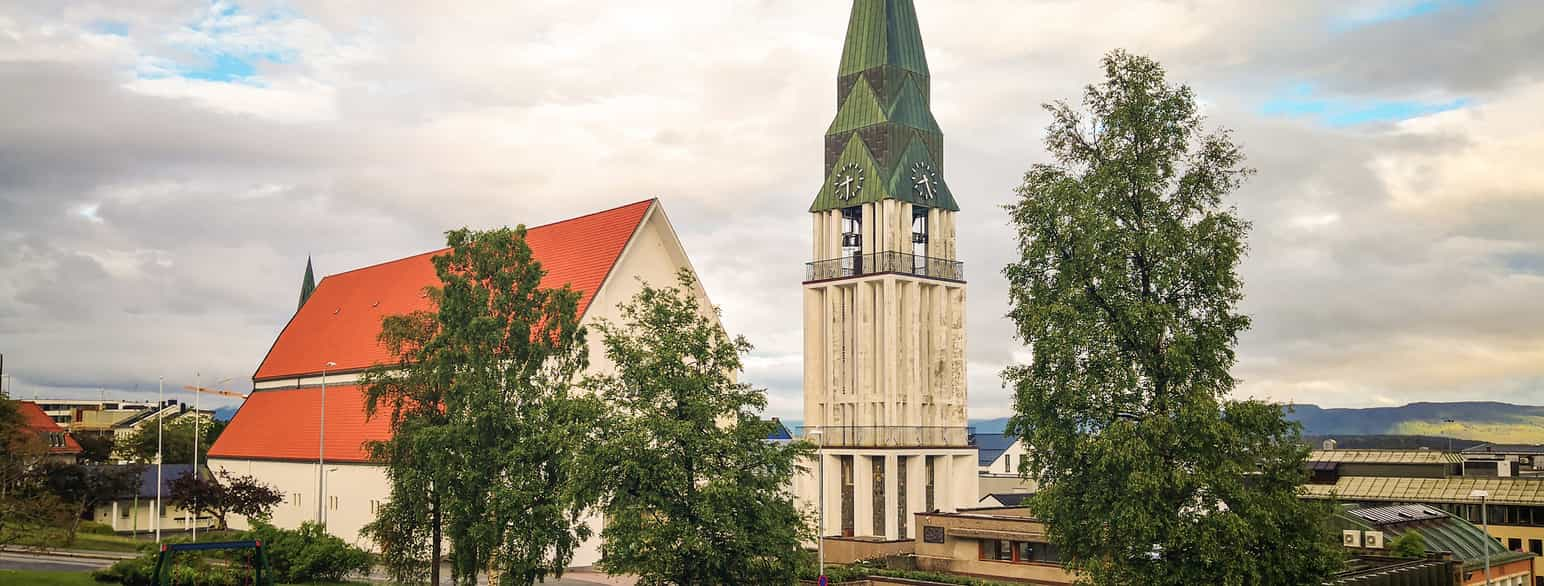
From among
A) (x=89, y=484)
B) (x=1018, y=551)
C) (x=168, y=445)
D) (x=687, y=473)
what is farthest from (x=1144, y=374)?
(x=168, y=445)

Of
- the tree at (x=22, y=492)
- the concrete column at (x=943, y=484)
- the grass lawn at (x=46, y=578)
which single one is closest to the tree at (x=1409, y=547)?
the concrete column at (x=943, y=484)

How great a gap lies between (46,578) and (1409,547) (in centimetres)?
4299

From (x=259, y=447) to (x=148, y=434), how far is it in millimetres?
28920

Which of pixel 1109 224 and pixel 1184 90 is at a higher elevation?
pixel 1184 90

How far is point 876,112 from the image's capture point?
65875 millimetres

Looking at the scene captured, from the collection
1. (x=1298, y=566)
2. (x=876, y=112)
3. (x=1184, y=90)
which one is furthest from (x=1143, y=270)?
(x=876, y=112)

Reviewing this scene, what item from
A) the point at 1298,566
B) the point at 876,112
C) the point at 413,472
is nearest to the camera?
the point at 1298,566

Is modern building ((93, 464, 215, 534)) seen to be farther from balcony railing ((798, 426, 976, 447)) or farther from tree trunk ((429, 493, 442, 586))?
tree trunk ((429, 493, 442, 586))

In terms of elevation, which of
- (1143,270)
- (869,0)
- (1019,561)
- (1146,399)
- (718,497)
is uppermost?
(869,0)

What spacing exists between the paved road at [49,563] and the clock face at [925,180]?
40.3m

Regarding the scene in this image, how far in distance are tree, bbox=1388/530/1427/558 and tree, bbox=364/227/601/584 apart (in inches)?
1110

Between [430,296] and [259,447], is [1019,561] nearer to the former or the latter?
[430,296]

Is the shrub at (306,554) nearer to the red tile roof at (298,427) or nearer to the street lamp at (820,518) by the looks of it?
the red tile roof at (298,427)

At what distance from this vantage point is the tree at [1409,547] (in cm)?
4241
